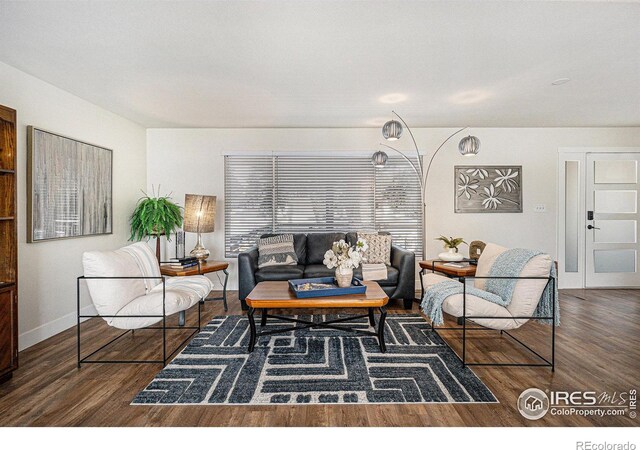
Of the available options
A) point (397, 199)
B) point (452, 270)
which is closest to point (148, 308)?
point (452, 270)

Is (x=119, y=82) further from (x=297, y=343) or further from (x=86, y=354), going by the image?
(x=297, y=343)

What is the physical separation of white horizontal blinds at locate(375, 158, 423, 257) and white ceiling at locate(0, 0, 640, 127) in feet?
3.40

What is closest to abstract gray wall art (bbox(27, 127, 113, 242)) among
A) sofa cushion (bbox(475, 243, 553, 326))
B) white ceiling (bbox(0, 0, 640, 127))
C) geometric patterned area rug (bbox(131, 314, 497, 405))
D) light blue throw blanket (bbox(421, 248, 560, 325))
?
white ceiling (bbox(0, 0, 640, 127))

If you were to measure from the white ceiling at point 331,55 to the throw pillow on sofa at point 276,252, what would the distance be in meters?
1.67

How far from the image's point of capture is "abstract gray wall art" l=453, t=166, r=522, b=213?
5203 mm

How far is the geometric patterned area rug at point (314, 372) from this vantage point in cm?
216

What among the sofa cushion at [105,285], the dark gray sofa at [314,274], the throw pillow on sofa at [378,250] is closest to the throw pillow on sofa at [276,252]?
the dark gray sofa at [314,274]

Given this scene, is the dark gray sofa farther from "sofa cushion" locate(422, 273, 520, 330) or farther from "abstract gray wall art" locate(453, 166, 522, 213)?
"abstract gray wall art" locate(453, 166, 522, 213)

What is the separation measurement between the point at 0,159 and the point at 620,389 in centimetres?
455

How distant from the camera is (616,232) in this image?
5.24m

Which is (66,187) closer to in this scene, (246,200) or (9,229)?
(9,229)

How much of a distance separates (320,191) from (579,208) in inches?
156

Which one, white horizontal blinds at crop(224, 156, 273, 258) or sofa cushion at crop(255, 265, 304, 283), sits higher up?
white horizontal blinds at crop(224, 156, 273, 258)

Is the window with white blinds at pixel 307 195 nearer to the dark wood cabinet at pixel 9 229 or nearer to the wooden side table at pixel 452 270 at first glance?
the wooden side table at pixel 452 270
